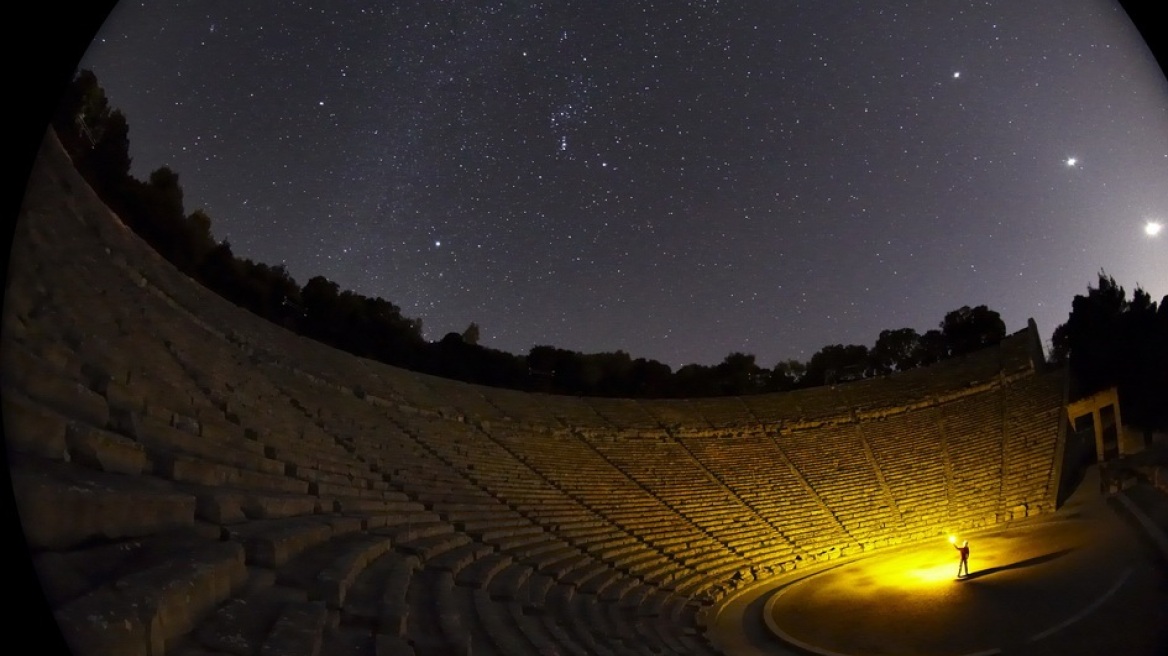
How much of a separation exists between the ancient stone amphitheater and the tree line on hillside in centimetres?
102

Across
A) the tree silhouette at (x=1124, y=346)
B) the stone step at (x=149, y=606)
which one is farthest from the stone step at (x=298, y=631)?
the tree silhouette at (x=1124, y=346)

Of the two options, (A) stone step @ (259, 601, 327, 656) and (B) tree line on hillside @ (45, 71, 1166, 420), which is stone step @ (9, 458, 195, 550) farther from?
(B) tree line on hillside @ (45, 71, 1166, 420)

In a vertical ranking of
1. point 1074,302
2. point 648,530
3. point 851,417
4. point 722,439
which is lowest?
point 648,530

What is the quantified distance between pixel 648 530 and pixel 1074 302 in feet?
29.1

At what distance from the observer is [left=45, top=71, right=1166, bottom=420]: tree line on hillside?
15750mm

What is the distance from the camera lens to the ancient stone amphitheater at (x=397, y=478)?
3721mm

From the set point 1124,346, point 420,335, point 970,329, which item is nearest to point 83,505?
point 1124,346

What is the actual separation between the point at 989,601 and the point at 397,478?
28.9ft

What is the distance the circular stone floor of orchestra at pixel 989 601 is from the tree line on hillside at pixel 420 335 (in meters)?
3.42

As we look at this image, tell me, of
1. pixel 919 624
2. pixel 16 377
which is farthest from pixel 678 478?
pixel 16 377

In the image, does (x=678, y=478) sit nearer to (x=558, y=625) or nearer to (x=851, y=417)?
(x=851, y=417)

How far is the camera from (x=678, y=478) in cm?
1897

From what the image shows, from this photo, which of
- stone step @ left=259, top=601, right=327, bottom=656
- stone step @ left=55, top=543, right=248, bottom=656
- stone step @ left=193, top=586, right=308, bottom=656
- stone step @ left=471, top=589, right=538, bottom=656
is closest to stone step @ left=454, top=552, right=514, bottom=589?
stone step @ left=471, top=589, right=538, bottom=656

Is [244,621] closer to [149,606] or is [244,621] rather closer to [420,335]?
[149,606]
